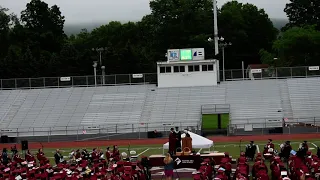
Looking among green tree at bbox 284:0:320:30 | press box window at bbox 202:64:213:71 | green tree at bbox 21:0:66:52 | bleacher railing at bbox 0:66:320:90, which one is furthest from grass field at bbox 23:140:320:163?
green tree at bbox 284:0:320:30

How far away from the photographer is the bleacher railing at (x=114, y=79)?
53219 millimetres

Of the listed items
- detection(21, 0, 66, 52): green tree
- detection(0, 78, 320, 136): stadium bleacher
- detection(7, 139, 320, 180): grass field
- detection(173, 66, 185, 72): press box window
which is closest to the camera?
detection(7, 139, 320, 180): grass field

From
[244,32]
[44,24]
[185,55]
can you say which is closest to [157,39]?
[244,32]

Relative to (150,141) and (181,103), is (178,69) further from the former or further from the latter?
(150,141)

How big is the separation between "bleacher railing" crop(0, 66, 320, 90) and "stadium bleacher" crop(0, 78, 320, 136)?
859mm

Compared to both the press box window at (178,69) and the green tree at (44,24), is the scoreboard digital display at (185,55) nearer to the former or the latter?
the press box window at (178,69)

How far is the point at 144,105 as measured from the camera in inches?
1975

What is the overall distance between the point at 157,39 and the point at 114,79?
3173 cm

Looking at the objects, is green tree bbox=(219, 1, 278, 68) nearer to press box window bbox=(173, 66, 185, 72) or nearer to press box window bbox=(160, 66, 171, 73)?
press box window bbox=(173, 66, 185, 72)

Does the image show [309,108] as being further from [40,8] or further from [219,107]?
[40,8]

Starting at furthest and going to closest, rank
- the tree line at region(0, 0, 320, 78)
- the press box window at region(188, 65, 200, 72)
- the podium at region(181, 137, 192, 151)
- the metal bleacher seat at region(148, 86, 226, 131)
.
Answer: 1. the tree line at region(0, 0, 320, 78)
2. the press box window at region(188, 65, 200, 72)
3. the metal bleacher seat at region(148, 86, 226, 131)
4. the podium at region(181, 137, 192, 151)

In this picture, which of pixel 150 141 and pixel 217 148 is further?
pixel 150 141

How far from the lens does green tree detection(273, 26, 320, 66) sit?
73.3m

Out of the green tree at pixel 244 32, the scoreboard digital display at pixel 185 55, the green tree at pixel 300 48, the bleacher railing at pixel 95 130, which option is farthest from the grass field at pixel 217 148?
the green tree at pixel 244 32
